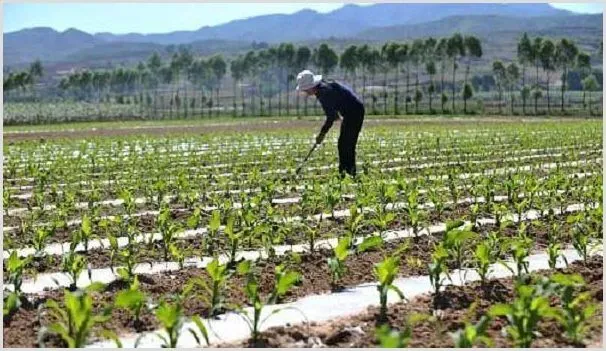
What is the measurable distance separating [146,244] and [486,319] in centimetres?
346

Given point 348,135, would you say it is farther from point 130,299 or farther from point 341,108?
point 130,299

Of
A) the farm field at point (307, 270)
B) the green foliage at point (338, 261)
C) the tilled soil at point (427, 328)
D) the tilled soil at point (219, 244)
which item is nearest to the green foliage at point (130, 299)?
the farm field at point (307, 270)

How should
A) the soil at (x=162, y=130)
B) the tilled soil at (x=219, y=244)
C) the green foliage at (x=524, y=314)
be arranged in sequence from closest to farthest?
the green foliage at (x=524, y=314)
the tilled soil at (x=219, y=244)
the soil at (x=162, y=130)

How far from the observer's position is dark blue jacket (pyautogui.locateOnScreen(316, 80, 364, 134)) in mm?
9680

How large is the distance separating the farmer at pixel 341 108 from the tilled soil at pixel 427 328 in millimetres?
5285

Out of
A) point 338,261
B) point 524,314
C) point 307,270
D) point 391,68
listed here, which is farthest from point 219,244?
point 391,68

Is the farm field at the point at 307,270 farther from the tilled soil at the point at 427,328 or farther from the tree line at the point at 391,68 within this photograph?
the tree line at the point at 391,68

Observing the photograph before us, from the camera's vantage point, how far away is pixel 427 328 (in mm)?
3996

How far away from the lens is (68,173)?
39.9 ft

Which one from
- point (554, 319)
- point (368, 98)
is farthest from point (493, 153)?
point (368, 98)

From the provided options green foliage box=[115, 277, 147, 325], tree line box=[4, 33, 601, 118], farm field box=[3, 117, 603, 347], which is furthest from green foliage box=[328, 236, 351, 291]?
tree line box=[4, 33, 601, 118]

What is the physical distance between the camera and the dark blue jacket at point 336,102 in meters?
9.68

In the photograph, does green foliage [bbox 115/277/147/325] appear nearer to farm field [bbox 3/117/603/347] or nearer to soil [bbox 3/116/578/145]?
farm field [bbox 3/117/603/347]

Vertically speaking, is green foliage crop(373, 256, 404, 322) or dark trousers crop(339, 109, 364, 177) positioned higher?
dark trousers crop(339, 109, 364, 177)
